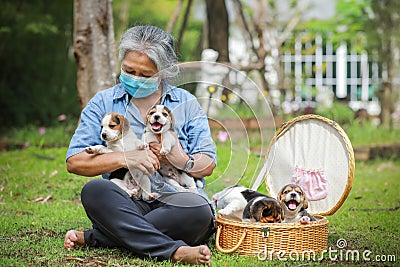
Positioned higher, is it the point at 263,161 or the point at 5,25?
the point at 5,25

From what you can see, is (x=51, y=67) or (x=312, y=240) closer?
(x=312, y=240)

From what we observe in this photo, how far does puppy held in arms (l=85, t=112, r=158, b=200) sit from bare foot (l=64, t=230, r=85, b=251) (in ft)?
1.09

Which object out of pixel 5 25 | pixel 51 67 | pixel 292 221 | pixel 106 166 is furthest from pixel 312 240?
pixel 51 67

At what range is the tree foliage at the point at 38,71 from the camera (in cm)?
1002

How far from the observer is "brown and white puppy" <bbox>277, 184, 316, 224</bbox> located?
3.38 meters

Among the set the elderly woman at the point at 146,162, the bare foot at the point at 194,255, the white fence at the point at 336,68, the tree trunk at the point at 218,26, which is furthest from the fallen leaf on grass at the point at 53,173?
the white fence at the point at 336,68

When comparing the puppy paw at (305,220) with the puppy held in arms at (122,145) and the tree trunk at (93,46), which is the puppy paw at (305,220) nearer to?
the puppy held in arms at (122,145)

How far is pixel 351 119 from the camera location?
9727 mm

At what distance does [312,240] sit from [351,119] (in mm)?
6703

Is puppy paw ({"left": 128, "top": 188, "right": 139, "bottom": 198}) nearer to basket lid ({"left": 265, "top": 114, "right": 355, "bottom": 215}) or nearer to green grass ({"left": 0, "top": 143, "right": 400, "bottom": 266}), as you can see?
green grass ({"left": 0, "top": 143, "right": 400, "bottom": 266})

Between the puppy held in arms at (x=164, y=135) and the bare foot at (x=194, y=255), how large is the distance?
381 millimetres

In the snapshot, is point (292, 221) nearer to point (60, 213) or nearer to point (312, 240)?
point (312, 240)

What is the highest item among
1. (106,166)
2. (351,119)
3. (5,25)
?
(5,25)

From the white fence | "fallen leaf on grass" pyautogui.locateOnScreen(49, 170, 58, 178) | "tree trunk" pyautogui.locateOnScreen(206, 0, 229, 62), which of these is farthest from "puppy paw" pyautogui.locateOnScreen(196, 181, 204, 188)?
the white fence
